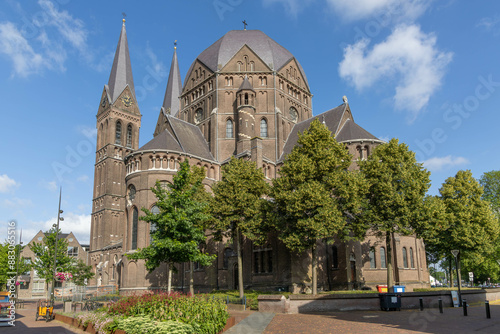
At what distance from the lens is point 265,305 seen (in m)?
23.0

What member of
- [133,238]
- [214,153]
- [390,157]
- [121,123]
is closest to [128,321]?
[390,157]

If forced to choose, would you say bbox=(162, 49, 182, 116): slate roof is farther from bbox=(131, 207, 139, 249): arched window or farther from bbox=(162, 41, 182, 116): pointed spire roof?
bbox=(131, 207, 139, 249): arched window

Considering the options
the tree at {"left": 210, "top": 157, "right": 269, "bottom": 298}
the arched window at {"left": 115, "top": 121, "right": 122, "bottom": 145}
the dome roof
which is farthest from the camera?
the arched window at {"left": 115, "top": 121, "right": 122, "bottom": 145}

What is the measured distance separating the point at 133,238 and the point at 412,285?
30.6m

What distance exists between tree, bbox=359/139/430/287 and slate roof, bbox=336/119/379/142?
10334 millimetres

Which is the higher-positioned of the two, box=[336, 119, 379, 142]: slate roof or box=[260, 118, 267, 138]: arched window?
box=[260, 118, 267, 138]: arched window

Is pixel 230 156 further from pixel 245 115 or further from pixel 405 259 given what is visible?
pixel 405 259

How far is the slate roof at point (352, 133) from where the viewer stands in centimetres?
4257

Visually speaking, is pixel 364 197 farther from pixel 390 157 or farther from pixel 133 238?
pixel 133 238

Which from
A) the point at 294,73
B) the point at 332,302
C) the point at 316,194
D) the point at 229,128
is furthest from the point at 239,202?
the point at 294,73

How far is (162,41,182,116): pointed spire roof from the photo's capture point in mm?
79250

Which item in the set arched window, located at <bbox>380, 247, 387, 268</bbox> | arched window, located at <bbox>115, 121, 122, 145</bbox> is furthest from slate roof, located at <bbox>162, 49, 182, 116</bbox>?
arched window, located at <bbox>380, 247, 387, 268</bbox>

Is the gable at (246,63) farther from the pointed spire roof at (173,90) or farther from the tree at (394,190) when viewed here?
the pointed spire roof at (173,90)

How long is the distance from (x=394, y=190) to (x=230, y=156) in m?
25.0
